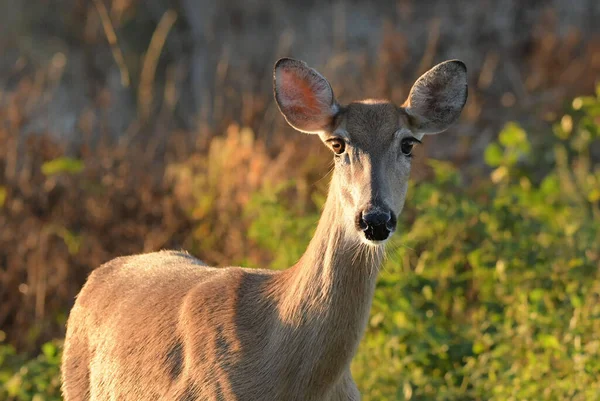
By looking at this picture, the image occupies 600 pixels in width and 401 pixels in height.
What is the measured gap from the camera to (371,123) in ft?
15.7

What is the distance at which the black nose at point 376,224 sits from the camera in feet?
14.3

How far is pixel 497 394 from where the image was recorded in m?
6.09

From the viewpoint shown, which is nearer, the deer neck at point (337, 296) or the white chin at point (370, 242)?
the white chin at point (370, 242)

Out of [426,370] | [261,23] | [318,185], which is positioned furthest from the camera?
[261,23]

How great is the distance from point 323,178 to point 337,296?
2.57 meters

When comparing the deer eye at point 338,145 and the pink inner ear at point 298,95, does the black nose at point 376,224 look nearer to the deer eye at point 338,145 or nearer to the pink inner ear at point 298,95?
the deer eye at point 338,145

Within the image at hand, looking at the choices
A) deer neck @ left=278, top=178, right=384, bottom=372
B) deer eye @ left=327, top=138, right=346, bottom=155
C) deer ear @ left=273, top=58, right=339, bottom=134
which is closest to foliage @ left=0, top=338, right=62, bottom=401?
deer neck @ left=278, top=178, right=384, bottom=372

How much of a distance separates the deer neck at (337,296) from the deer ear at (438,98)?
682 mm

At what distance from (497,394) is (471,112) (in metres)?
6.56

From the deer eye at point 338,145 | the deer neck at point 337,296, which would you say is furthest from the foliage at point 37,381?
the deer eye at point 338,145

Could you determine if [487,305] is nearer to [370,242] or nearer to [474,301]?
[474,301]

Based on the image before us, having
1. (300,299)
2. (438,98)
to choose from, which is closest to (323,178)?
(438,98)

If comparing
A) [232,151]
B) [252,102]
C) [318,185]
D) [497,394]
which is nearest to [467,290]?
[497,394]

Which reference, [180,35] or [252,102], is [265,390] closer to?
[252,102]
